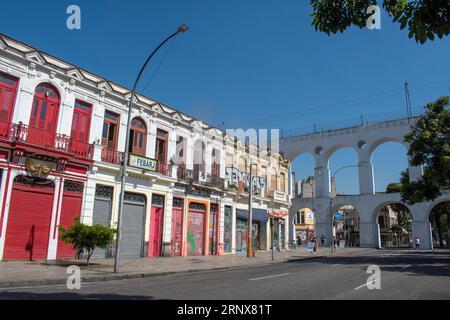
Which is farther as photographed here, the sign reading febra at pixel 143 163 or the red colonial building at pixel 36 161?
the sign reading febra at pixel 143 163

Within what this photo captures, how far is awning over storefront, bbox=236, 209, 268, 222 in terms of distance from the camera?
30064mm

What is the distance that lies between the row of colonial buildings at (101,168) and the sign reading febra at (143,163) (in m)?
0.06

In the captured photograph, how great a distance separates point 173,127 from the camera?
24.3 metres

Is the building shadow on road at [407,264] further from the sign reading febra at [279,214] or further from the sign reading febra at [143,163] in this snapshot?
the sign reading febra at [143,163]

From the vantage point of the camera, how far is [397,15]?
5578 millimetres

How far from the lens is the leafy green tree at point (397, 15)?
5.29 meters

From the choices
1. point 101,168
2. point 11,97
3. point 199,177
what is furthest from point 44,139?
point 199,177

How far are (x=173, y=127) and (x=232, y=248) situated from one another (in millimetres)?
10817

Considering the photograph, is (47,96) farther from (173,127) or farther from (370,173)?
(370,173)

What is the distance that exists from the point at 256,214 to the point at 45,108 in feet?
64.5

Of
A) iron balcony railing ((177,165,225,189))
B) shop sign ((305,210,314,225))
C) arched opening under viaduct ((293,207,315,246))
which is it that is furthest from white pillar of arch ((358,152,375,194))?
iron balcony railing ((177,165,225,189))

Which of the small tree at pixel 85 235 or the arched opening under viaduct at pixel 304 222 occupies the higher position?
the arched opening under viaduct at pixel 304 222

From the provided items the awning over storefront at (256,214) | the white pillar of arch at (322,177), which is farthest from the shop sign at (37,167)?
the white pillar of arch at (322,177)
